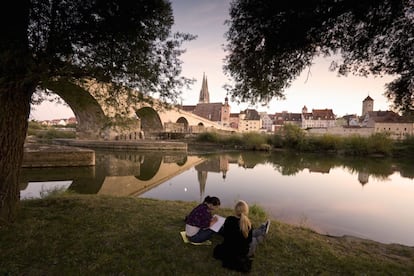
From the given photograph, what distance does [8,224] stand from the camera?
3.84 meters

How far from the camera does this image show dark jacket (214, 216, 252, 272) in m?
3.09

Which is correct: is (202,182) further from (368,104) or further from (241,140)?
(368,104)

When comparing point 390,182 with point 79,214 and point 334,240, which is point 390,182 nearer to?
point 334,240

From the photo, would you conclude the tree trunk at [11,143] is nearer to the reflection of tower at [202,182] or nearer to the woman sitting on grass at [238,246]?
the woman sitting on grass at [238,246]

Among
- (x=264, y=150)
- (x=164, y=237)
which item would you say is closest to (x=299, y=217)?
(x=164, y=237)

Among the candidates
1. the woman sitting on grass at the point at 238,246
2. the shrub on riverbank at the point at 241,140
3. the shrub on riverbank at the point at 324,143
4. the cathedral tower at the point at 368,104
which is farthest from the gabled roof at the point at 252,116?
the woman sitting on grass at the point at 238,246

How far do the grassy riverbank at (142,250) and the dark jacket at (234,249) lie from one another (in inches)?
4.0

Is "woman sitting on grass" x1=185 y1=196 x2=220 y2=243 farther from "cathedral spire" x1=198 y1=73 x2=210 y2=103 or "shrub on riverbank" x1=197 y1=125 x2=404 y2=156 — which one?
"cathedral spire" x1=198 y1=73 x2=210 y2=103

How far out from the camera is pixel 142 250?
342 cm

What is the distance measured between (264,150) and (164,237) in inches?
1170

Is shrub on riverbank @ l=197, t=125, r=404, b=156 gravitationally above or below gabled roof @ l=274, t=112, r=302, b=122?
below

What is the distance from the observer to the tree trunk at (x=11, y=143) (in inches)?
149

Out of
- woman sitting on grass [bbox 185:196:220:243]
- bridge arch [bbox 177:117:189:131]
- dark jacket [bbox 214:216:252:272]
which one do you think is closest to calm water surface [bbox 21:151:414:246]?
woman sitting on grass [bbox 185:196:220:243]

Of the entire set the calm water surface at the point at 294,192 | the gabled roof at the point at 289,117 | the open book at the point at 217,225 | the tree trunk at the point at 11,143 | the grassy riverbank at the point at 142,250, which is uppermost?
the gabled roof at the point at 289,117
